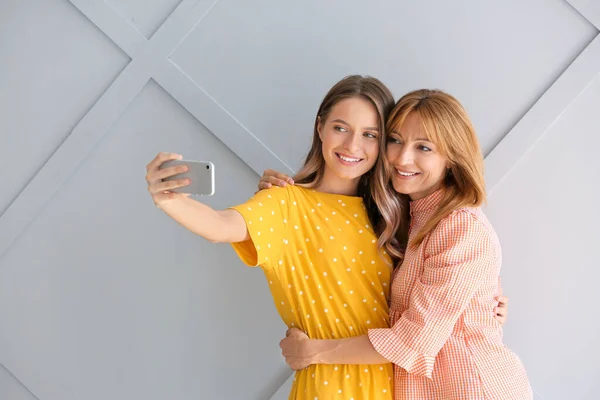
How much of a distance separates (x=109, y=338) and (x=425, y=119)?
1.33m

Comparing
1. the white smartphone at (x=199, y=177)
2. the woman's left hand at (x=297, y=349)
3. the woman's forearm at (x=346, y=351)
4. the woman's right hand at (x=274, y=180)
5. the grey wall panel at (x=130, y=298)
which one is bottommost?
the grey wall panel at (x=130, y=298)

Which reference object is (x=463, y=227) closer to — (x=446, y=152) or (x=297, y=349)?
(x=446, y=152)

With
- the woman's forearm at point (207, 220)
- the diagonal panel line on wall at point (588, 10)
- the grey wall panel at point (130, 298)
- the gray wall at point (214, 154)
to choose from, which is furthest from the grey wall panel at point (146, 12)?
the diagonal panel line on wall at point (588, 10)

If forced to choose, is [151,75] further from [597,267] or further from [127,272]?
[597,267]

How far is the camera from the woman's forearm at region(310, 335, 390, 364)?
61.9 inches

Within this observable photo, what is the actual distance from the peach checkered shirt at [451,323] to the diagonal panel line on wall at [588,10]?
2.56 ft

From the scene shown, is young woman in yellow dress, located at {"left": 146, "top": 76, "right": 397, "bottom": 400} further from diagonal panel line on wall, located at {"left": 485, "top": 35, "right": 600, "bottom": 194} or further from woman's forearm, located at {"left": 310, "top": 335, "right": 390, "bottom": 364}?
diagonal panel line on wall, located at {"left": 485, "top": 35, "right": 600, "bottom": 194}

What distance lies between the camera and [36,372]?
87.0 inches

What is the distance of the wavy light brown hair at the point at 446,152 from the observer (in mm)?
1652

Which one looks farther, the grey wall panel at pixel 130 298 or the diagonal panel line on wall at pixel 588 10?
the grey wall panel at pixel 130 298

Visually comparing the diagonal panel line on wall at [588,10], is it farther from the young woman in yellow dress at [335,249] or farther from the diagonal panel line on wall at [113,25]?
the diagonal panel line on wall at [113,25]

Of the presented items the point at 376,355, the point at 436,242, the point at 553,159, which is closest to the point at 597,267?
the point at 553,159

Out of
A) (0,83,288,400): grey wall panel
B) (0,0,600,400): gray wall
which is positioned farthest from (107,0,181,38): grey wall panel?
(0,83,288,400): grey wall panel

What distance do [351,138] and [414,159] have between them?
0.18m
